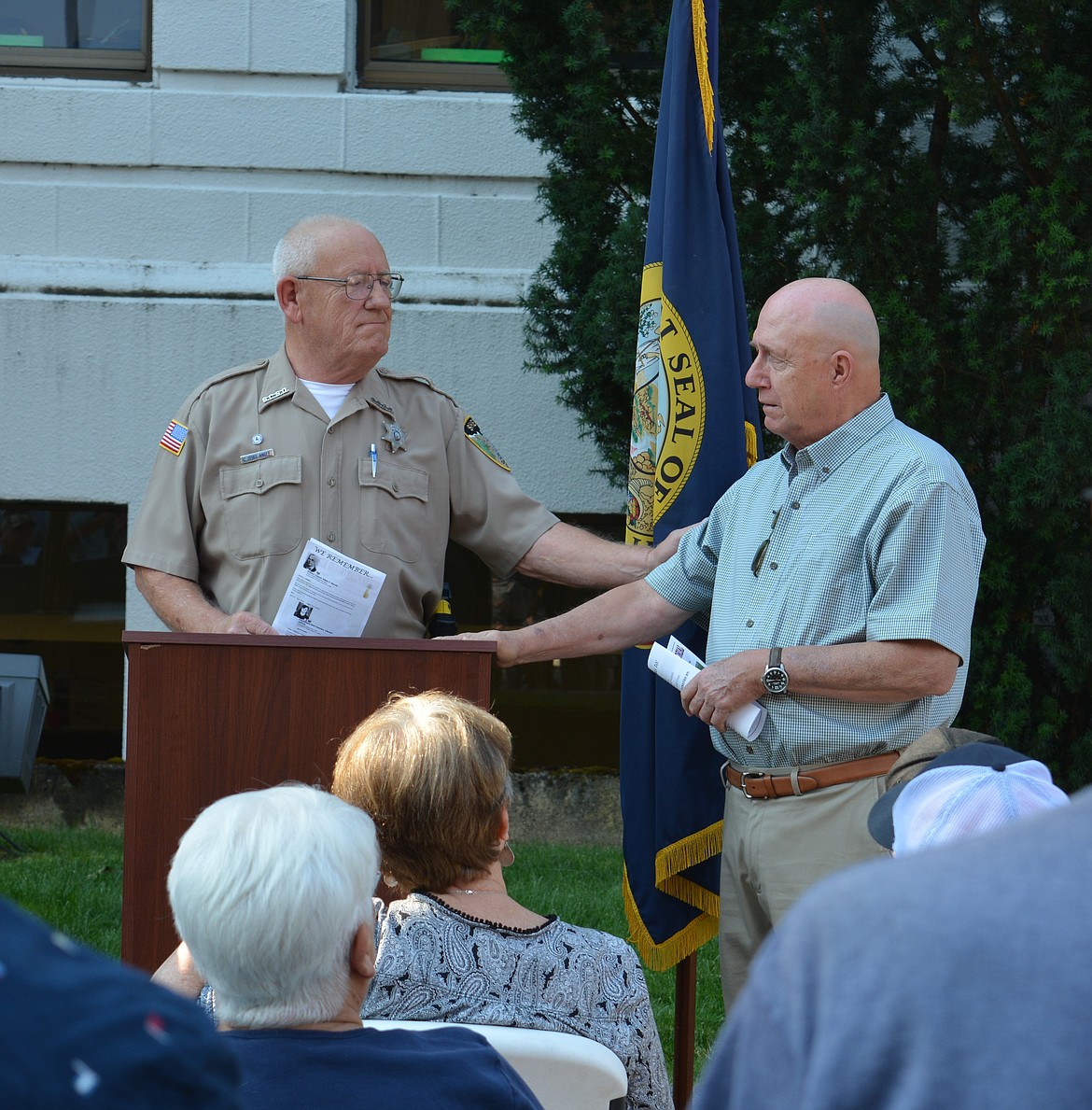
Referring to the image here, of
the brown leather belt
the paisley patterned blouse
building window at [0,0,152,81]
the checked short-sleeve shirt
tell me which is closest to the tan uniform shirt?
the checked short-sleeve shirt

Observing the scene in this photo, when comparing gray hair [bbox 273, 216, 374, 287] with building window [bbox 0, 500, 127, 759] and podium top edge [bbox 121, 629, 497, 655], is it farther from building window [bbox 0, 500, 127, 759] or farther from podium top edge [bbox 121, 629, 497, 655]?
building window [bbox 0, 500, 127, 759]

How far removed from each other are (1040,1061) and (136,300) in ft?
19.3

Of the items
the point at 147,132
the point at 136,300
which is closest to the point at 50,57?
the point at 147,132

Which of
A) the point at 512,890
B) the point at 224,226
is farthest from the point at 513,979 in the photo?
the point at 224,226

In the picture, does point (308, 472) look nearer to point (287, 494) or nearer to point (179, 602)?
point (287, 494)

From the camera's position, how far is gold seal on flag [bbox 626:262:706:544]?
11.8 feet

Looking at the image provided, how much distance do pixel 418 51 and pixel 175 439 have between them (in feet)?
12.0

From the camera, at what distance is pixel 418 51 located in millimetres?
6402

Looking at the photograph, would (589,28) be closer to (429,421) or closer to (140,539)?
(429,421)

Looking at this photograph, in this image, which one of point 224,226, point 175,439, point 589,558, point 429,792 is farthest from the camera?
point 224,226

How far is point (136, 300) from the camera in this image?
6027mm

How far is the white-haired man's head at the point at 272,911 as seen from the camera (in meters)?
1.54

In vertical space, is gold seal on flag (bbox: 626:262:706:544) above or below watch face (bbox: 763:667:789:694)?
above

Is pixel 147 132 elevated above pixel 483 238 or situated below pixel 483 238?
above
